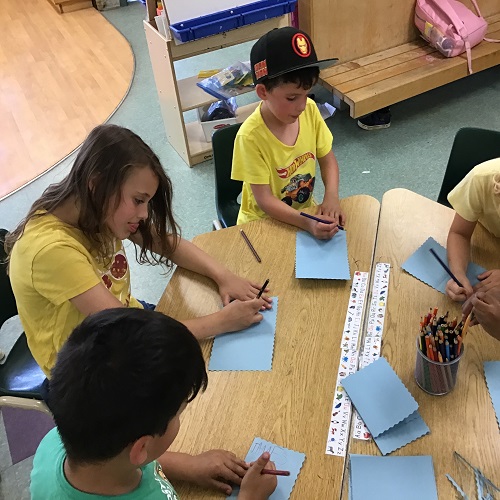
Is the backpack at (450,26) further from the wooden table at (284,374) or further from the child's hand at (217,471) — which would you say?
the child's hand at (217,471)

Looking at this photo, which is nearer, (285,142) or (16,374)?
(16,374)

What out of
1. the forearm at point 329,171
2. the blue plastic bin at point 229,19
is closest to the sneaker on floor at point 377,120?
the blue plastic bin at point 229,19

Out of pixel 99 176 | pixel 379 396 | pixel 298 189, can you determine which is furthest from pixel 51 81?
pixel 379 396

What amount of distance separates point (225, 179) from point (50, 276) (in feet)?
3.50

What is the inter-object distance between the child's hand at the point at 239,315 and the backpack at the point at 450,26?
288 cm

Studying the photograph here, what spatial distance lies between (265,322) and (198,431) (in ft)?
1.05

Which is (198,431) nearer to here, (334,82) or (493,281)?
(493,281)

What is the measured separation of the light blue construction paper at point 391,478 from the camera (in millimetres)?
936

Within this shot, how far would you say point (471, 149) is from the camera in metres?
1.78

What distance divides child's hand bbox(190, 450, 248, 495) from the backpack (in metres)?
3.24

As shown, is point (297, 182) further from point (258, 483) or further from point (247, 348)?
point (258, 483)

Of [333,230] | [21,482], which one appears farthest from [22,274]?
[21,482]

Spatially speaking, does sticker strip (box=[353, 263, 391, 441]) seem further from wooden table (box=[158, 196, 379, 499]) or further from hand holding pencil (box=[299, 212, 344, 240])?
hand holding pencil (box=[299, 212, 344, 240])

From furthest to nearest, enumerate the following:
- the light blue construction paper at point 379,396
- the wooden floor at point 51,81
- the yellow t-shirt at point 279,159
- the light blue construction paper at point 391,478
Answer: the wooden floor at point 51,81 < the yellow t-shirt at point 279,159 < the light blue construction paper at point 379,396 < the light blue construction paper at point 391,478
